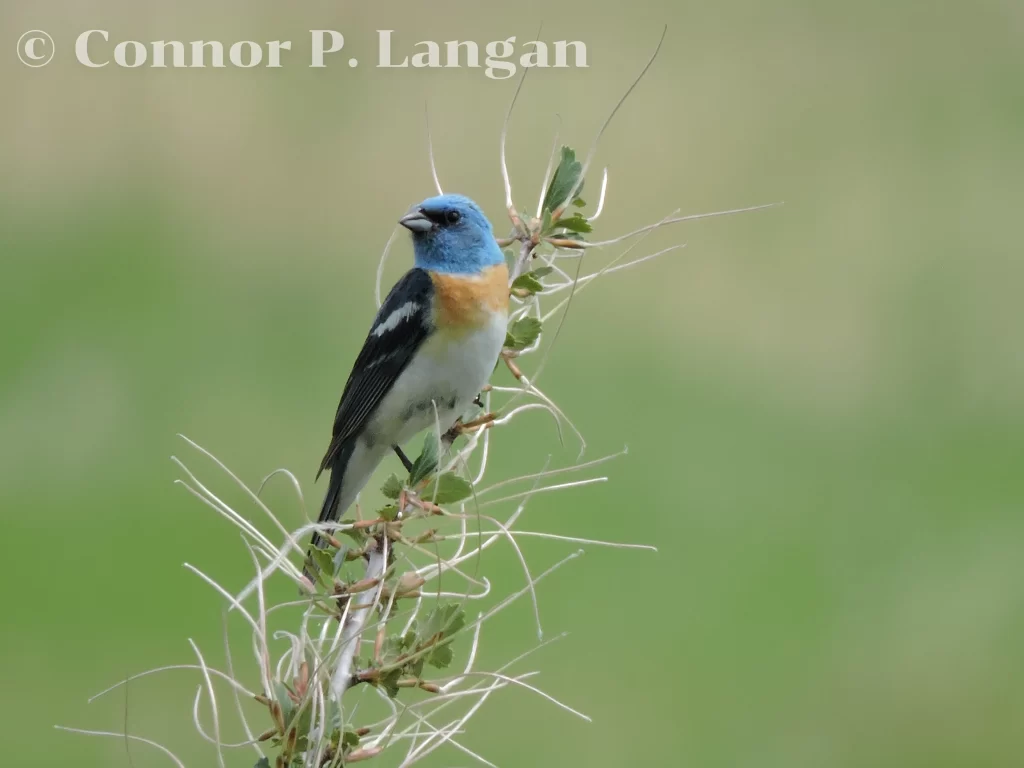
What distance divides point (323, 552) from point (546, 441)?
4305 millimetres

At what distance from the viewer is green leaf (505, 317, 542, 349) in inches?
81.5

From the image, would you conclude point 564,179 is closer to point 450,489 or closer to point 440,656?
point 450,489

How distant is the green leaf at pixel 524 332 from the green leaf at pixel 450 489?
1.59 feet

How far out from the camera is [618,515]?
18.2 ft

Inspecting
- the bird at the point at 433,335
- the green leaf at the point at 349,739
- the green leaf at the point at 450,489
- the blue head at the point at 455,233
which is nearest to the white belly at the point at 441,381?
the bird at the point at 433,335

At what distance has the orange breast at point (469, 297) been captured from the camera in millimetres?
2887

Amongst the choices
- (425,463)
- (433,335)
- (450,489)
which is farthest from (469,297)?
(450,489)

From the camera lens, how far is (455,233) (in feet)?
9.74

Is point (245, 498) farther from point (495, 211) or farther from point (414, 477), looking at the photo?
point (414, 477)

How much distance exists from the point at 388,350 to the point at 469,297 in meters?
0.23

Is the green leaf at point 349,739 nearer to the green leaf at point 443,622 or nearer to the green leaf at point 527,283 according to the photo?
the green leaf at point 443,622

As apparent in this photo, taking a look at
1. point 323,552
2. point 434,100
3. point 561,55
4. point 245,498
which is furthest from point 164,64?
point 323,552

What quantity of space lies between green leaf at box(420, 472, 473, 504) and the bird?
4.02ft

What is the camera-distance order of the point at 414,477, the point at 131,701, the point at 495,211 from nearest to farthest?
the point at 414,477, the point at 131,701, the point at 495,211
